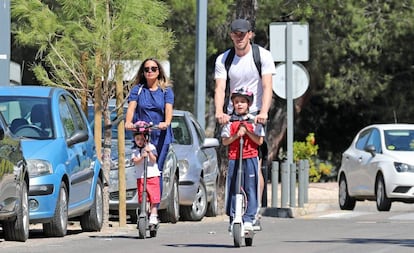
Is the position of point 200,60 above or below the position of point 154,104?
above

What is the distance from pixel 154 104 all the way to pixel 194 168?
501 cm

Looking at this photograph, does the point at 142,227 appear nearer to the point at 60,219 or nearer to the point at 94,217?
the point at 60,219

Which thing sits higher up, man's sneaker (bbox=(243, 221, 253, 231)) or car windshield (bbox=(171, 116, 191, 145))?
car windshield (bbox=(171, 116, 191, 145))

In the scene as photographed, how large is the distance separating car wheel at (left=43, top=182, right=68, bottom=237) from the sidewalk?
7.26 meters

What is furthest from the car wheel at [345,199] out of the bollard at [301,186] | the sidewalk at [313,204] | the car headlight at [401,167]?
the bollard at [301,186]

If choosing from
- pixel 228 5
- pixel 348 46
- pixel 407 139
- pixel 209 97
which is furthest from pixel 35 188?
pixel 209 97

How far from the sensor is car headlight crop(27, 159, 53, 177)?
14469 mm

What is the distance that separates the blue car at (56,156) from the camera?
1447cm

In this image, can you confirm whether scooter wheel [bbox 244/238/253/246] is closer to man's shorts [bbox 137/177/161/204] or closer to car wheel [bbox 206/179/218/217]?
man's shorts [bbox 137/177/161/204]

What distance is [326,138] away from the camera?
155 ft

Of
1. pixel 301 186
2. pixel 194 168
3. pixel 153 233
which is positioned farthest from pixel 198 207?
pixel 153 233

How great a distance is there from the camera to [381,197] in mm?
24203

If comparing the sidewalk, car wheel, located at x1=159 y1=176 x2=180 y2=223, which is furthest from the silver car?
the sidewalk

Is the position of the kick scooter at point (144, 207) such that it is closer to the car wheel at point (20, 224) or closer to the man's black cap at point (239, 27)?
the car wheel at point (20, 224)
